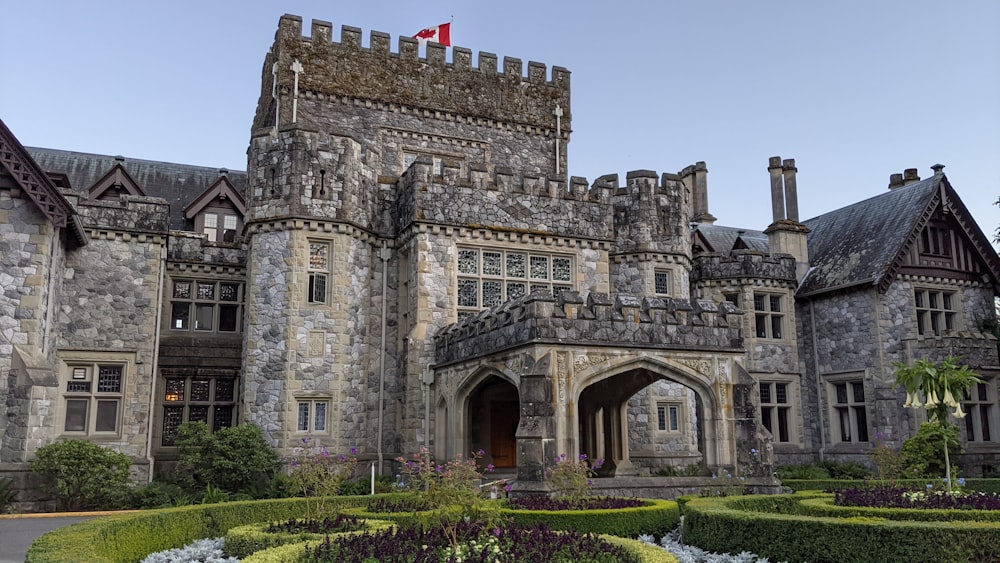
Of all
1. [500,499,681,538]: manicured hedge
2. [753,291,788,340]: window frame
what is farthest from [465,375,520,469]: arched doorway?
[753,291,788,340]: window frame

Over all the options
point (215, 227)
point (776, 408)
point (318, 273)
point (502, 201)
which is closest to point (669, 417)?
point (776, 408)

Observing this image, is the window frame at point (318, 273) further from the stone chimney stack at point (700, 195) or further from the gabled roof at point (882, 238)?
the stone chimney stack at point (700, 195)

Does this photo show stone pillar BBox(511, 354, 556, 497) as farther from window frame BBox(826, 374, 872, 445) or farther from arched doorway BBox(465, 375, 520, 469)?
window frame BBox(826, 374, 872, 445)

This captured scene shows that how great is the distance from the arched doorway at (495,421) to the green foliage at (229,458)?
5262mm

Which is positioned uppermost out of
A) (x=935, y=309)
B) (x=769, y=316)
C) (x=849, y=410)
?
(x=935, y=309)

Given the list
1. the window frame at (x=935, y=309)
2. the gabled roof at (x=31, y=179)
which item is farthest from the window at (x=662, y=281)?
the gabled roof at (x=31, y=179)

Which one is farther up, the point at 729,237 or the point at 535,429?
the point at 729,237

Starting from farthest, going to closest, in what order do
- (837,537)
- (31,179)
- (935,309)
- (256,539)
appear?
(935,309) < (31,179) < (256,539) < (837,537)

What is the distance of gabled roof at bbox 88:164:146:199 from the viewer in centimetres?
2436

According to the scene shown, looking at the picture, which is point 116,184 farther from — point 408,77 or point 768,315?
point 768,315

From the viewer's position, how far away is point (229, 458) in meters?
19.1

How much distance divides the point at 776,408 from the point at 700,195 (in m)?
11.3

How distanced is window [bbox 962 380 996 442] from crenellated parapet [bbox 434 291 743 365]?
43.0 ft

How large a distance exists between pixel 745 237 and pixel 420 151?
51.1 ft
